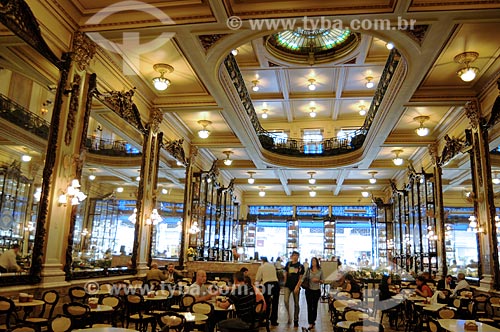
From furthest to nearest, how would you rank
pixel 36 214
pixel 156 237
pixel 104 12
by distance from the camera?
pixel 156 237, pixel 104 12, pixel 36 214

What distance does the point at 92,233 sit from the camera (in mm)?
9398

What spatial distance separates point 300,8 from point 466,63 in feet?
12.3

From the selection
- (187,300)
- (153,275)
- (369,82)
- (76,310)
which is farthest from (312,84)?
(76,310)

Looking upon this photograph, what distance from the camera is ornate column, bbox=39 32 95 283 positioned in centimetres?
645

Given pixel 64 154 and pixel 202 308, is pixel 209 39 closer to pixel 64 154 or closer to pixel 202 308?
pixel 64 154

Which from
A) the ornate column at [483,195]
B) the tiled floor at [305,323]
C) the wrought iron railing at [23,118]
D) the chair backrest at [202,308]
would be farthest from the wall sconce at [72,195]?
the ornate column at [483,195]

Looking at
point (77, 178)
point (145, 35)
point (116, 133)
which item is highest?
point (145, 35)

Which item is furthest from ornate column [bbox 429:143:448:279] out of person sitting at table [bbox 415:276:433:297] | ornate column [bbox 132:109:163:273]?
ornate column [bbox 132:109:163:273]

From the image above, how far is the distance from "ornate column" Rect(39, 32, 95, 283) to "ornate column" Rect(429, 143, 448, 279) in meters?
9.75

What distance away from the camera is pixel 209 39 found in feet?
25.1

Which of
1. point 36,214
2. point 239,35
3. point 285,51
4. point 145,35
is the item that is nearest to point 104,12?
point 145,35

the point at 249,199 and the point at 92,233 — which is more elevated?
the point at 249,199

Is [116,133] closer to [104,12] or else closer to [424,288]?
[104,12]

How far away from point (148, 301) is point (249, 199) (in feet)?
57.5
